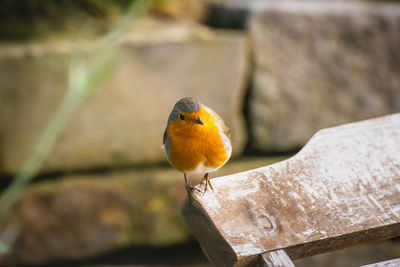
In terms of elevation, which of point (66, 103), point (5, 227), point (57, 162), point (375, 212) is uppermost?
point (375, 212)

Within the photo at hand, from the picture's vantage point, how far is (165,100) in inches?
→ 80.3

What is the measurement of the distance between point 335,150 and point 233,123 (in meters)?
1.25

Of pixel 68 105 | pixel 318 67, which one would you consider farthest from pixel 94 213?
pixel 318 67

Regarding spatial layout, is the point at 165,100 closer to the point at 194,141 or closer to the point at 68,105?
the point at 68,105

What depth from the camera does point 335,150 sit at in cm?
91

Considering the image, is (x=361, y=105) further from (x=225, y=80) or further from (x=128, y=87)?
(x=128, y=87)

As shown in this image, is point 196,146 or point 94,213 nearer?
point 196,146

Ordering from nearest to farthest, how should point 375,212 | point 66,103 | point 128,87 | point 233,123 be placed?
point 375,212
point 66,103
point 128,87
point 233,123

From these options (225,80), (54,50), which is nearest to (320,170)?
(225,80)

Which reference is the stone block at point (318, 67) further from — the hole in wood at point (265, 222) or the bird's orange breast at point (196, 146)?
the hole in wood at point (265, 222)

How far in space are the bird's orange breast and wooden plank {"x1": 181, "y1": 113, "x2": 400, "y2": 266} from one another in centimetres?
16

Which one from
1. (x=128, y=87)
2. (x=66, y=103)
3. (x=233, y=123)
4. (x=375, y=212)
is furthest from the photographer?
(x=233, y=123)

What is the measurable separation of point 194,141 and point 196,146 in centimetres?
1

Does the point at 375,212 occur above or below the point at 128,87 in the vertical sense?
above
